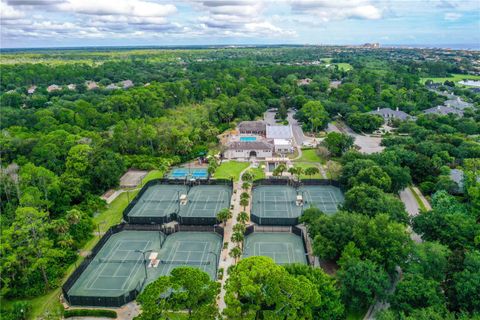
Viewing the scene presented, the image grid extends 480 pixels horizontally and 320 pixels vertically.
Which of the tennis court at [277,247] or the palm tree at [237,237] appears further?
the tennis court at [277,247]

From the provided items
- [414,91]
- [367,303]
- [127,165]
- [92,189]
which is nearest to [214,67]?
[414,91]

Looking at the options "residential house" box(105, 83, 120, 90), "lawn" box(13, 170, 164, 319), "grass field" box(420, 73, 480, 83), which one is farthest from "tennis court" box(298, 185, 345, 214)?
"grass field" box(420, 73, 480, 83)

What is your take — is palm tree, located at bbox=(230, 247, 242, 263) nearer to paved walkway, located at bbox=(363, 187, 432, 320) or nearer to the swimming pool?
paved walkway, located at bbox=(363, 187, 432, 320)

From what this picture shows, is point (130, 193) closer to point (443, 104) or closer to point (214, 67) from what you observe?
point (443, 104)

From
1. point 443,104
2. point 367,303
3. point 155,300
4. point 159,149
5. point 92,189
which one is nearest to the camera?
point 155,300

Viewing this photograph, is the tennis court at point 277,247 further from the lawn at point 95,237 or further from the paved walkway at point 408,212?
the lawn at point 95,237

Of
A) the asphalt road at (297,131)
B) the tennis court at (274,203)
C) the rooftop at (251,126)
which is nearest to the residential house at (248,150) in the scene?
the asphalt road at (297,131)

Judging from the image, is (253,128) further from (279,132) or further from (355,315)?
(355,315)

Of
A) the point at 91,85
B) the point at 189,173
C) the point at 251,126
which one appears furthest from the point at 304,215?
the point at 91,85
